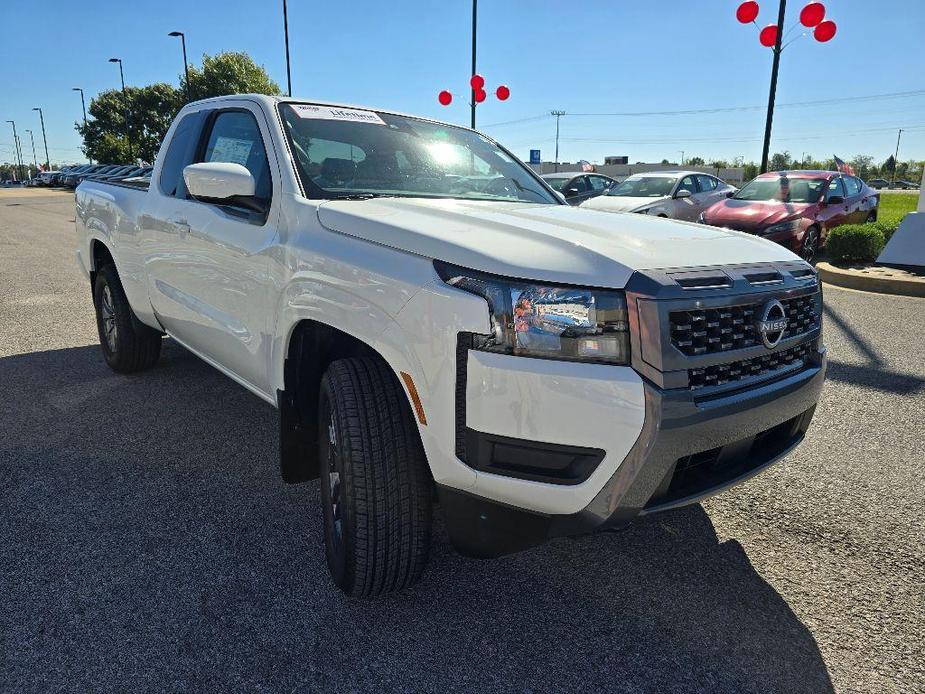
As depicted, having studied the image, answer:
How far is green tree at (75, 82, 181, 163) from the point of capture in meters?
49.3

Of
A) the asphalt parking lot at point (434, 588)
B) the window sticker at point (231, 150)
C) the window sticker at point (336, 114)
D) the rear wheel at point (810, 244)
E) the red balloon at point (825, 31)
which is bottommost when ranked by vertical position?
the asphalt parking lot at point (434, 588)

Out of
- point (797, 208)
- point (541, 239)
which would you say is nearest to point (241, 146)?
point (541, 239)

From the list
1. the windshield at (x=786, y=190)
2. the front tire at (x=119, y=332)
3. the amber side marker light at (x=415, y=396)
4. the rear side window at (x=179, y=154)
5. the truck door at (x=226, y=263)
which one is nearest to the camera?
the amber side marker light at (x=415, y=396)

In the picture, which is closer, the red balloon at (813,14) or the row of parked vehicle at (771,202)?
the row of parked vehicle at (771,202)

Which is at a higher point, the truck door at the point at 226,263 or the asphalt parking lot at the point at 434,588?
the truck door at the point at 226,263

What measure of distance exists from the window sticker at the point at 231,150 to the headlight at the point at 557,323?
187 centimetres

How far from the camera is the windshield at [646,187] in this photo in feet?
42.5

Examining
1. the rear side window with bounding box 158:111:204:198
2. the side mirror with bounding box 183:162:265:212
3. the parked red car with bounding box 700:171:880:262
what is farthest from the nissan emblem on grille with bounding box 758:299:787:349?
the parked red car with bounding box 700:171:880:262

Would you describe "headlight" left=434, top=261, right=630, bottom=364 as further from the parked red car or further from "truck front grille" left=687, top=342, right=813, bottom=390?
the parked red car

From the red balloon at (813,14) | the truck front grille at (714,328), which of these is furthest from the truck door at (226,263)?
the red balloon at (813,14)

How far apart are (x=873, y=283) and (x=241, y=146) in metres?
8.26

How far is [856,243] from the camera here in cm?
988

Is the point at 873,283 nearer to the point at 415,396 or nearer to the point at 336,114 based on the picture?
the point at 336,114

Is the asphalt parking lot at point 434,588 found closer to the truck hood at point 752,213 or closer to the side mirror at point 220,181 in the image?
the side mirror at point 220,181
